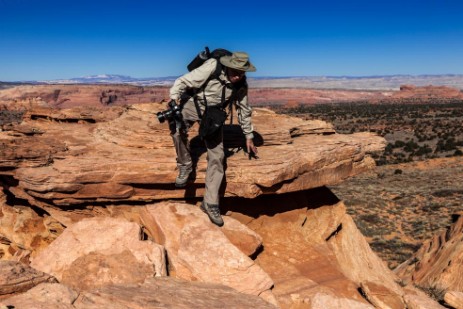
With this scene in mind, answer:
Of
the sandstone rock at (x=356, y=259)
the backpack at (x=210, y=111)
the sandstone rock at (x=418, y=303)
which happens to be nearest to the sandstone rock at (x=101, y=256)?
the backpack at (x=210, y=111)

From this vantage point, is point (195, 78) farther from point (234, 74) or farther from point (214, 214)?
point (214, 214)

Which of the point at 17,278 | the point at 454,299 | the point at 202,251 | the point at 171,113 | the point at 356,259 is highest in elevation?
the point at 171,113

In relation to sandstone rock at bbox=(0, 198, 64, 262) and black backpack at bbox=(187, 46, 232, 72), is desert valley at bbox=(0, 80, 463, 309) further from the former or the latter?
black backpack at bbox=(187, 46, 232, 72)

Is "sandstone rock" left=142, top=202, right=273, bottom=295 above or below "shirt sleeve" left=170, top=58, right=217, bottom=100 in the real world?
below

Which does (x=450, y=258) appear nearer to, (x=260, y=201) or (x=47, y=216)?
(x=260, y=201)

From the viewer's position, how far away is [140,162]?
7.47 m

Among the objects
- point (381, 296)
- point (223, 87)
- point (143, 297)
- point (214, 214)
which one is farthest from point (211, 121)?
point (381, 296)

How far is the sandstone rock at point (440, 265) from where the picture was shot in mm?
9906

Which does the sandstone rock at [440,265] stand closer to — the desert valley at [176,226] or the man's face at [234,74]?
the desert valley at [176,226]

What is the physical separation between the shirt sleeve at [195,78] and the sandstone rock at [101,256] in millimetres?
2521

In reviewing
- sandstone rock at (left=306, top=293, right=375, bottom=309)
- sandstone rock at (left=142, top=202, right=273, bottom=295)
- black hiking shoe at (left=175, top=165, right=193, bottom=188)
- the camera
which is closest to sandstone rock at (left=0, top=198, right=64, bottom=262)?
sandstone rock at (left=142, top=202, right=273, bottom=295)

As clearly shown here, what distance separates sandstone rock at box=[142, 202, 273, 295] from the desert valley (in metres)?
0.02

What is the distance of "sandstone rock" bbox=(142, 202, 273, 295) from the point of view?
246 inches

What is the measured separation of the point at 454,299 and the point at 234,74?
20.9 ft
